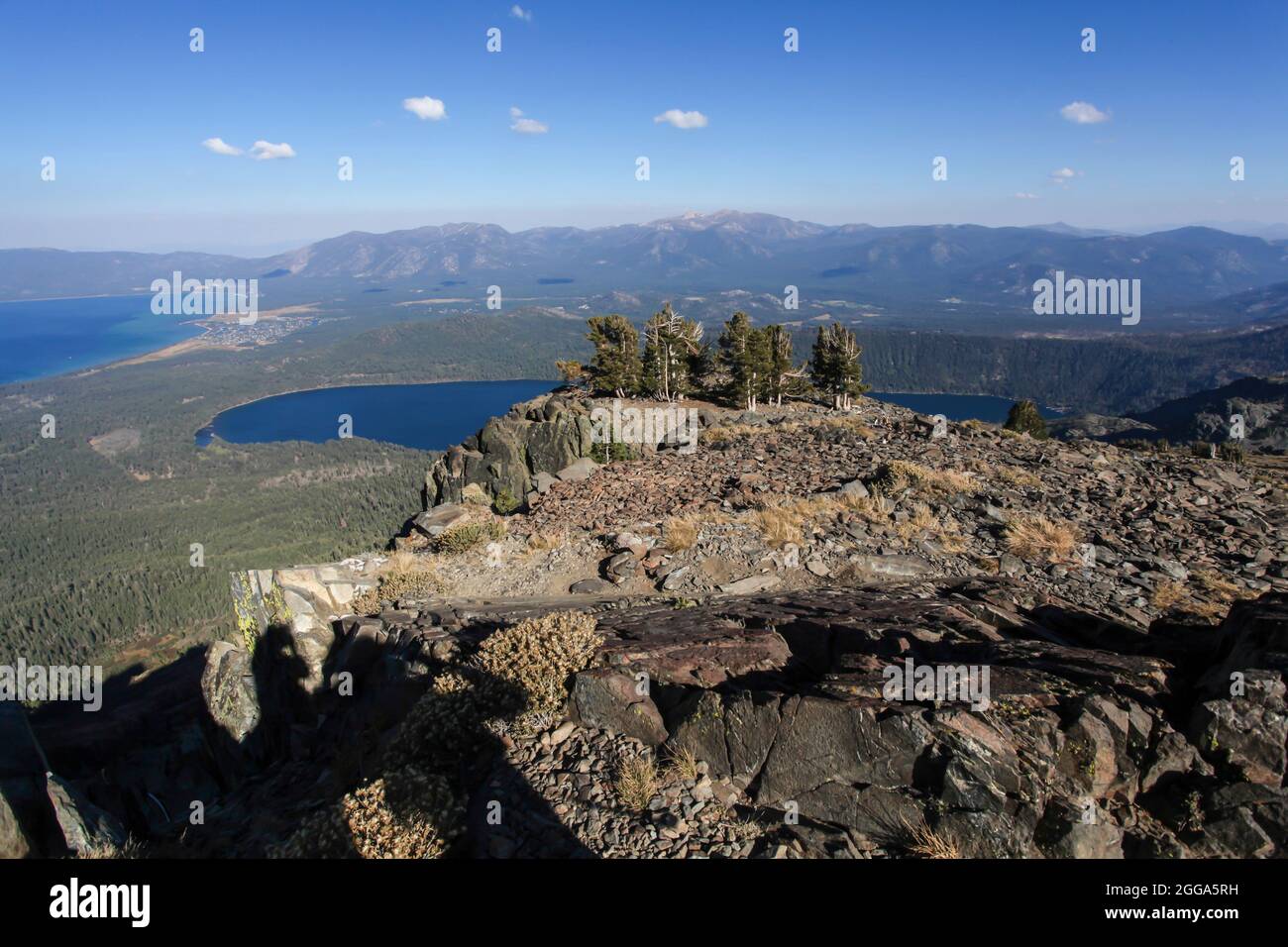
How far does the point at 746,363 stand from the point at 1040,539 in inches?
1075

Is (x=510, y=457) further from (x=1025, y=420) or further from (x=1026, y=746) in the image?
(x=1025, y=420)

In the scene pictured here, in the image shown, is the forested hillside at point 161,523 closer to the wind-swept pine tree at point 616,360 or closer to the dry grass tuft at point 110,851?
the wind-swept pine tree at point 616,360

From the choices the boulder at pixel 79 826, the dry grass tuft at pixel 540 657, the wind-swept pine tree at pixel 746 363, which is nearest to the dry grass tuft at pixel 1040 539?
the dry grass tuft at pixel 540 657

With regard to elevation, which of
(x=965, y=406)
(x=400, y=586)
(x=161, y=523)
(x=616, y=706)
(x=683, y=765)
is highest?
(x=965, y=406)

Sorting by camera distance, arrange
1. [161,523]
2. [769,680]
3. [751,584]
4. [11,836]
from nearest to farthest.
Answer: [769,680] < [11,836] < [751,584] < [161,523]

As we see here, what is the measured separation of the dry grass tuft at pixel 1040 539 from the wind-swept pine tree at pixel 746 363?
83.3 feet

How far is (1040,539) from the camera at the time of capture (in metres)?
14.3

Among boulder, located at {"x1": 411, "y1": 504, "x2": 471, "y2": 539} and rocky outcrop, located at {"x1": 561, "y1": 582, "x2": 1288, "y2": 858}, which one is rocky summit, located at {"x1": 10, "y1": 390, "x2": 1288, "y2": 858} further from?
boulder, located at {"x1": 411, "y1": 504, "x2": 471, "y2": 539}

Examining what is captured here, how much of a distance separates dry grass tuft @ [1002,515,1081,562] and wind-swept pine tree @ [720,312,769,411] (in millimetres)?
25397

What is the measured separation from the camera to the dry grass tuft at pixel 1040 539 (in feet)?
45.0

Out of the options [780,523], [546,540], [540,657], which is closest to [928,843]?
[540,657]
